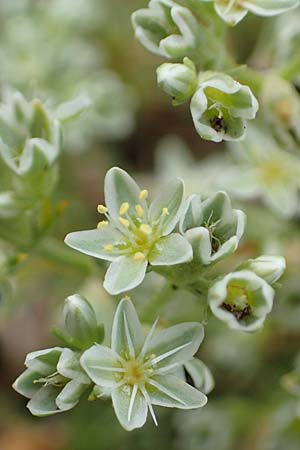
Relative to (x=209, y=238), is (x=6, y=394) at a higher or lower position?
lower

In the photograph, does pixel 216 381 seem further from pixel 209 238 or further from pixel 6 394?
pixel 209 238

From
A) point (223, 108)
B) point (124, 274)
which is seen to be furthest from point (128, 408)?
point (223, 108)

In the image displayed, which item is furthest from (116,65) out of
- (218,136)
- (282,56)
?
(218,136)

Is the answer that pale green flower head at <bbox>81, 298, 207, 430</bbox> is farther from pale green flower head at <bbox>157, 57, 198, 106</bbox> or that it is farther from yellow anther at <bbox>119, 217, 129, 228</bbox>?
pale green flower head at <bbox>157, 57, 198, 106</bbox>

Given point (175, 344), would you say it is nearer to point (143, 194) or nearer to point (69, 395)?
point (69, 395)

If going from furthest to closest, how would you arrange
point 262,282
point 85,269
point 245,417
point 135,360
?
point 245,417
point 85,269
point 135,360
point 262,282

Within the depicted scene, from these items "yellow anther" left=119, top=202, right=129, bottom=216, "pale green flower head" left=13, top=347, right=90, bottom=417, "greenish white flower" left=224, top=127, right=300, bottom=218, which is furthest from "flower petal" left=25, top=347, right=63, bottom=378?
"greenish white flower" left=224, top=127, right=300, bottom=218
